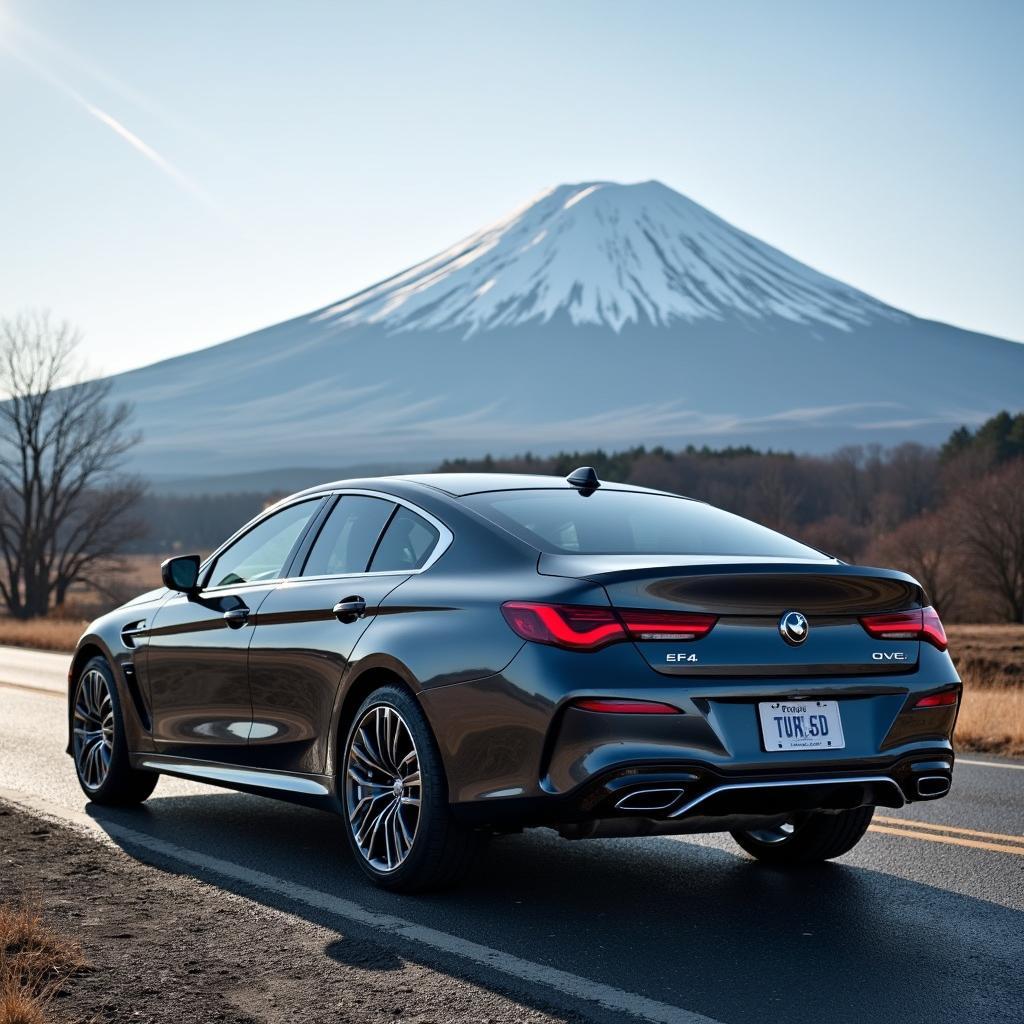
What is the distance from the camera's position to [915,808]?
27.7ft

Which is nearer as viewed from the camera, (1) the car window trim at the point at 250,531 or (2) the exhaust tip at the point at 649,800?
(2) the exhaust tip at the point at 649,800

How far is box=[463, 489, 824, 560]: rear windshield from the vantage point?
6062mm

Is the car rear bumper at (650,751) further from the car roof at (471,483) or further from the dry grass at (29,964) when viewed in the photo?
the dry grass at (29,964)

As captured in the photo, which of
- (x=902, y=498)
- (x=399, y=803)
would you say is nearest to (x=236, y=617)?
(x=399, y=803)

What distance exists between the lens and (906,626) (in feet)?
19.0

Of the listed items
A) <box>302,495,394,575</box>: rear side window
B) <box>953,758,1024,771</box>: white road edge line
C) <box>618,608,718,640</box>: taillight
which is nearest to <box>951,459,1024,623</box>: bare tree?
<box>953,758,1024,771</box>: white road edge line

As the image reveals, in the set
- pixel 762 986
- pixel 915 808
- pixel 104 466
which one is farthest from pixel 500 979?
pixel 104 466

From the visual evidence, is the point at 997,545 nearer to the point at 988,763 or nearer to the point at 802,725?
the point at 988,763

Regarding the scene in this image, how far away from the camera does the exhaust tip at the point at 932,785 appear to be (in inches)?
224

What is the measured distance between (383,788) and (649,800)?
4.17 feet

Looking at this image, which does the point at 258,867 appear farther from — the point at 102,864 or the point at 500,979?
the point at 500,979

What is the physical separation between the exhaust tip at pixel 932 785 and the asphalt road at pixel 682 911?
439mm

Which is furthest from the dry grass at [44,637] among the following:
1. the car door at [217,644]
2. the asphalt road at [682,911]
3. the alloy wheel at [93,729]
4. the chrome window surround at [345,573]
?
the asphalt road at [682,911]

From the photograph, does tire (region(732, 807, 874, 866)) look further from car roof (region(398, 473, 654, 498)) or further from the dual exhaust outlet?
car roof (region(398, 473, 654, 498))
